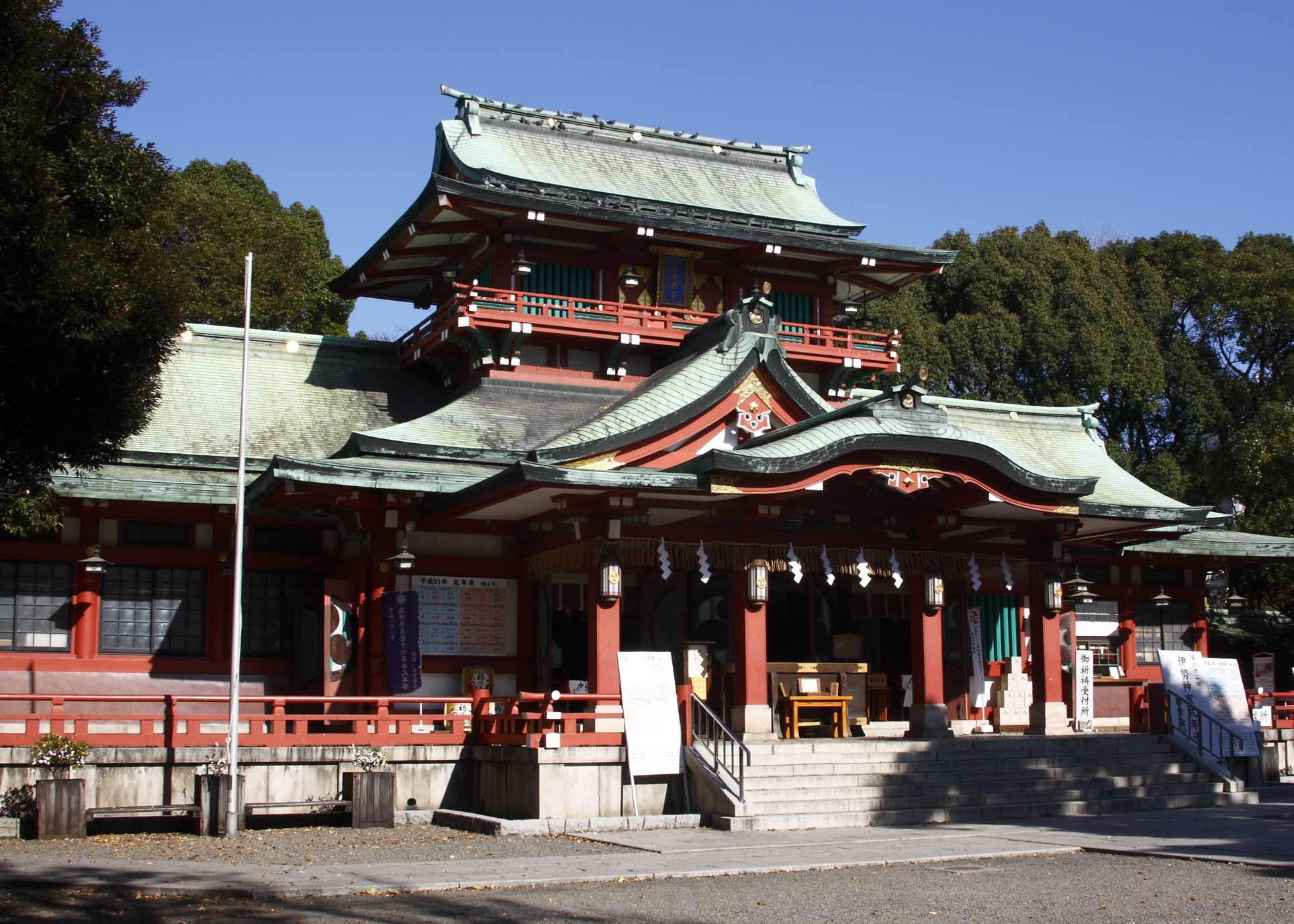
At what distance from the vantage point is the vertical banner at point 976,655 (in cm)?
2694

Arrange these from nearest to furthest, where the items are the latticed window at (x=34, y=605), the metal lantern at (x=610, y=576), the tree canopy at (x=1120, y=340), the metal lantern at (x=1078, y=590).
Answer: the metal lantern at (x=610, y=576) → the latticed window at (x=34, y=605) → the metal lantern at (x=1078, y=590) → the tree canopy at (x=1120, y=340)

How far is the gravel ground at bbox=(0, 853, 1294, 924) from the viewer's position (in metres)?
11.3

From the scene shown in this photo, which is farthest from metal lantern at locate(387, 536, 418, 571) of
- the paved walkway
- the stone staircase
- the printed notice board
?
the paved walkway

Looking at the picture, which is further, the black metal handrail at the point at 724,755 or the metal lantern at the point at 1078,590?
the metal lantern at the point at 1078,590

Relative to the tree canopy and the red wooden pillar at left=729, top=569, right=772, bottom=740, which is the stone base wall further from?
the tree canopy

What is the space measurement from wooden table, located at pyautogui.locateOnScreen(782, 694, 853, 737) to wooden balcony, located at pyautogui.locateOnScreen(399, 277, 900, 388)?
7.56 meters

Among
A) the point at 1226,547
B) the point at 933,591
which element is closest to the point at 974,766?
the point at 933,591

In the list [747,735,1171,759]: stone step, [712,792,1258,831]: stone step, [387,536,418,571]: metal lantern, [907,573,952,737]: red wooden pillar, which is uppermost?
[387,536,418,571]: metal lantern

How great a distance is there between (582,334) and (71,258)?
14.3 m

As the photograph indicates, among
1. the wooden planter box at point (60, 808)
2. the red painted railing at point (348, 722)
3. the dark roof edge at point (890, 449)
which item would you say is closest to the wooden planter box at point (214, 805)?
the red painted railing at point (348, 722)

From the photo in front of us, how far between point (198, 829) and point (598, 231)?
14.8 m

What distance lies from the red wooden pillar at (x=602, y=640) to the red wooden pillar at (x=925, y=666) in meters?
5.40

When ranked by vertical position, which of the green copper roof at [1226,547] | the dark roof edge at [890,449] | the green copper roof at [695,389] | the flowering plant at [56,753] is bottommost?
the flowering plant at [56,753]

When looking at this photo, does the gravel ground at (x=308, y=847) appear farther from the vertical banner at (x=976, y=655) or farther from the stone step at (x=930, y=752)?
the vertical banner at (x=976, y=655)
